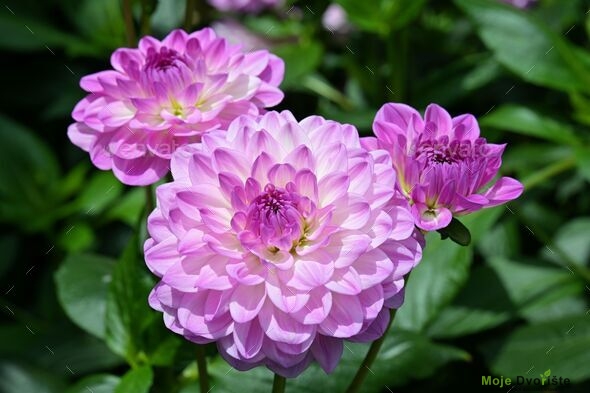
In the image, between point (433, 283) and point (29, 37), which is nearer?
point (433, 283)

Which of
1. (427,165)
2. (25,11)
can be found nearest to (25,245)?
(25,11)

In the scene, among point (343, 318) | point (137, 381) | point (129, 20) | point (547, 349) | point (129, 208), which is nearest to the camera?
point (343, 318)

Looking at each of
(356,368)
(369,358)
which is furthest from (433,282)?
(369,358)

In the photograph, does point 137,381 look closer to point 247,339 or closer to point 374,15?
point 247,339

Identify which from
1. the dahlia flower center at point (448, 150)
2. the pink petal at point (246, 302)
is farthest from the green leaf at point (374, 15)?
the pink petal at point (246, 302)

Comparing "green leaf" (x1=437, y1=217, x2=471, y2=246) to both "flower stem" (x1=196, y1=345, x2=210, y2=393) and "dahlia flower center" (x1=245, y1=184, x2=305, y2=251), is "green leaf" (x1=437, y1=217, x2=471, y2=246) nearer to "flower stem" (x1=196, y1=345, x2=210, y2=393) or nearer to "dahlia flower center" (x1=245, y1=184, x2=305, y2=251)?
"dahlia flower center" (x1=245, y1=184, x2=305, y2=251)

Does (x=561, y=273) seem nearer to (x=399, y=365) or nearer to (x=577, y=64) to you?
(x=577, y=64)
